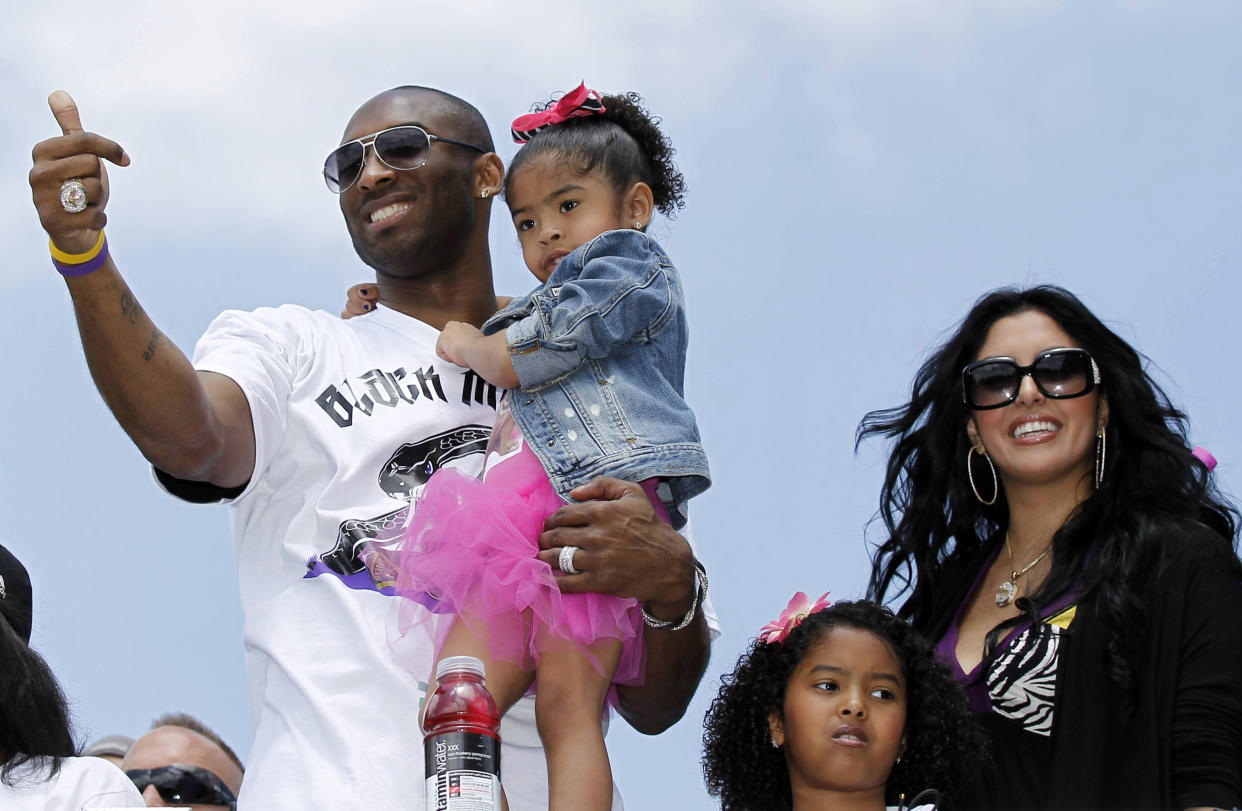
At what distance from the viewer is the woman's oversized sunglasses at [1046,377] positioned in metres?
4.41

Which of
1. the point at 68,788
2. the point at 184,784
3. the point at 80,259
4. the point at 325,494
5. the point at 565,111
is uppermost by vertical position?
the point at 565,111

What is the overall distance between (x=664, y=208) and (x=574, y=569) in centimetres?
148

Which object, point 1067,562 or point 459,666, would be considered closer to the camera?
point 459,666

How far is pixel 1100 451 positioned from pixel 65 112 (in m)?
2.89

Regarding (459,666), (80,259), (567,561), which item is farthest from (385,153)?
(459,666)

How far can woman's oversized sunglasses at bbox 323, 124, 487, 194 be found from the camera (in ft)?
16.1

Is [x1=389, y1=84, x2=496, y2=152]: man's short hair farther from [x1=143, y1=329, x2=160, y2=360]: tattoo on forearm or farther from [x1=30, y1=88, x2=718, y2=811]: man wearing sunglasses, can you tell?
[x1=143, y1=329, x2=160, y2=360]: tattoo on forearm

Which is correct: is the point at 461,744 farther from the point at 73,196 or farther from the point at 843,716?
the point at 73,196

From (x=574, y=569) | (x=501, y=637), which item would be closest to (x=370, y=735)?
(x=501, y=637)

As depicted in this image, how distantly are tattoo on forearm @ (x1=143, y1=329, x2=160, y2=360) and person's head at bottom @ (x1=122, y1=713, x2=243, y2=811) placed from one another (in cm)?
226

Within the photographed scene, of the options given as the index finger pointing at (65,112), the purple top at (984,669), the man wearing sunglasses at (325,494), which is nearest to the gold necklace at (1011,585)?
the purple top at (984,669)

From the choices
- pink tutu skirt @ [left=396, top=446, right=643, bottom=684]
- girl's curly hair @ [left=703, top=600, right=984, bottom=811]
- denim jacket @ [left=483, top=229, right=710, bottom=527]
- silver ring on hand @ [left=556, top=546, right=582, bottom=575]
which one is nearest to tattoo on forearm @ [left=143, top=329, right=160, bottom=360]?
pink tutu skirt @ [left=396, top=446, right=643, bottom=684]

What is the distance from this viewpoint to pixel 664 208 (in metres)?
4.84

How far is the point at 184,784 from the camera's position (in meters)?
5.55
